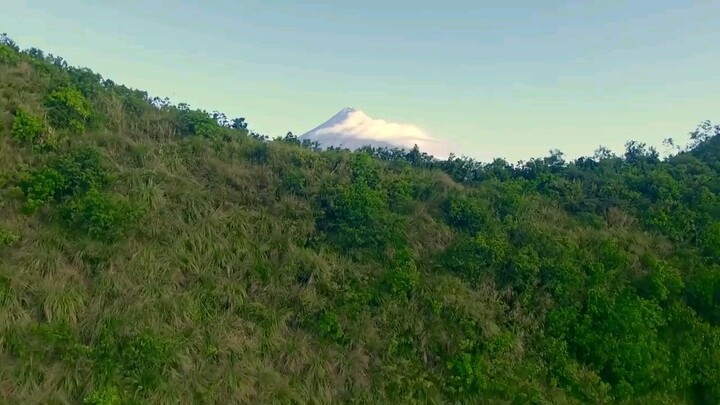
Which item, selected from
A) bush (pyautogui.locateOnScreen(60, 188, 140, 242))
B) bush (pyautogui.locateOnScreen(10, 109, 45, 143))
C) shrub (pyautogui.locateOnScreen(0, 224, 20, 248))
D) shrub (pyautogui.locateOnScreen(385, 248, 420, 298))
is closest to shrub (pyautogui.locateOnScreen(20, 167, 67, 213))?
bush (pyautogui.locateOnScreen(60, 188, 140, 242))

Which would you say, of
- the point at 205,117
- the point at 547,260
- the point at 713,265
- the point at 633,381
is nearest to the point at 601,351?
the point at 633,381

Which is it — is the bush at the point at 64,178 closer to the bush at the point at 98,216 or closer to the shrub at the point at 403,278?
the bush at the point at 98,216

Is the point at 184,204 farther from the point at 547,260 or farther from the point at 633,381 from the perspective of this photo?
the point at 633,381

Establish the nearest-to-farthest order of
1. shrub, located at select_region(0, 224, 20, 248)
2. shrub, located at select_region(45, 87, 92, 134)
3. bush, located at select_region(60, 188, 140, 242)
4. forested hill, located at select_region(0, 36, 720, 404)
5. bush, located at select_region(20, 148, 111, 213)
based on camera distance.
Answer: forested hill, located at select_region(0, 36, 720, 404) → shrub, located at select_region(0, 224, 20, 248) → bush, located at select_region(60, 188, 140, 242) → bush, located at select_region(20, 148, 111, 213) → shrub, located at select_region(45, 87, 92, 134)

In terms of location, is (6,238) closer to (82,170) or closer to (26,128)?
(82,170)

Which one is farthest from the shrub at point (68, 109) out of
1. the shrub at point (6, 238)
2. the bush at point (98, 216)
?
the shrub at point (6, 238)

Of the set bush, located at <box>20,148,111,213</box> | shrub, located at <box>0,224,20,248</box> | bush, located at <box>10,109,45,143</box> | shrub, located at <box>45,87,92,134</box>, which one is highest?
shrub, located at <box>45,87,92,134</box>

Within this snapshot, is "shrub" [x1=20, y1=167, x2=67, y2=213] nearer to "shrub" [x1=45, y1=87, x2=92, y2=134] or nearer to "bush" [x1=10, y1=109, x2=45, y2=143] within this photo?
"bush" [x1=10, y1=109, x2=45, y2=143]
